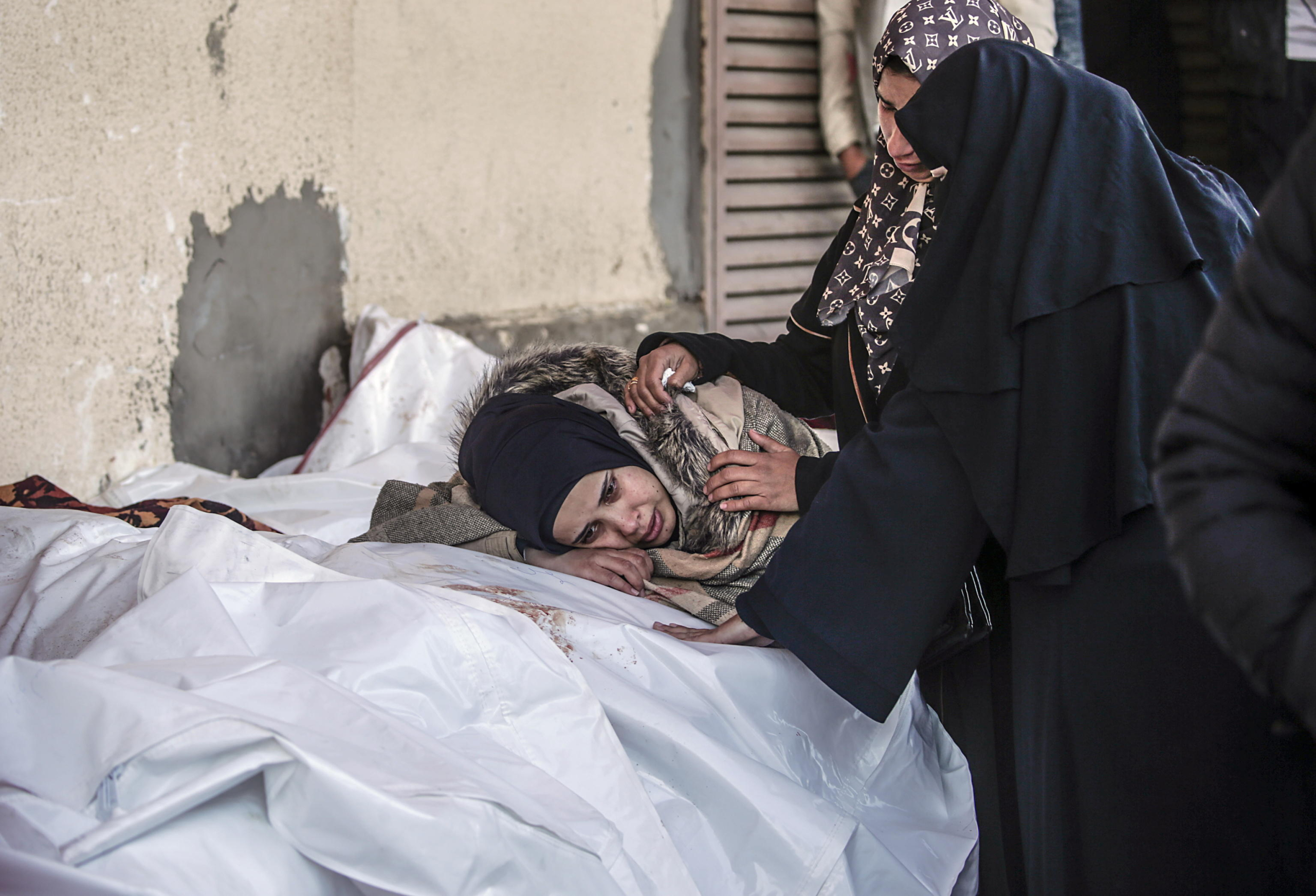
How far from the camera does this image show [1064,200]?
4.34ft

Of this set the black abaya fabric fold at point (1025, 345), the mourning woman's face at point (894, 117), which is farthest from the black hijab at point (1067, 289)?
the mourning woman's face at point (894, 117)

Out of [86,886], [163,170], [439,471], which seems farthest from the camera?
[439,471]

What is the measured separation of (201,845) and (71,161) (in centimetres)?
216

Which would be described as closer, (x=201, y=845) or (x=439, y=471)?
(x=201, y=845)

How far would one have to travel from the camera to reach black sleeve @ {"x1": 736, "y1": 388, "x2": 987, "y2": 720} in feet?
4.71

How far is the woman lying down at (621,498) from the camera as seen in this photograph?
1.87 metres

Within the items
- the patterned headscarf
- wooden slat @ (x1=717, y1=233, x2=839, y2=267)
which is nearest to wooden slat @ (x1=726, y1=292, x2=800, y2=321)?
wooden slat @ (x1=717, y1=233, x2=839, y2=267)

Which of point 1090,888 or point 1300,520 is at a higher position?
point 1300,520

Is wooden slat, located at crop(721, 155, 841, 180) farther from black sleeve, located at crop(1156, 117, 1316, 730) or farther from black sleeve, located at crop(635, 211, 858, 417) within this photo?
black sleeve, located at crop(1156, 117, 1316, 730)

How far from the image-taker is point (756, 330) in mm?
4430

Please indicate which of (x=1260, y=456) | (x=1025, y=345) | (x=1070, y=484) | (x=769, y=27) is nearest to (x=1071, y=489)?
(x=1070, y=484)

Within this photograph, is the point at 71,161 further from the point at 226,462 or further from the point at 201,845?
the point at 201,845

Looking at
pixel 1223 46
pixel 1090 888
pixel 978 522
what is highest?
pixel 1223 46

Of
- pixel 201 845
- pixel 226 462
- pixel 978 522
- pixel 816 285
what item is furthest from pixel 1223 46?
pixel 201 845
